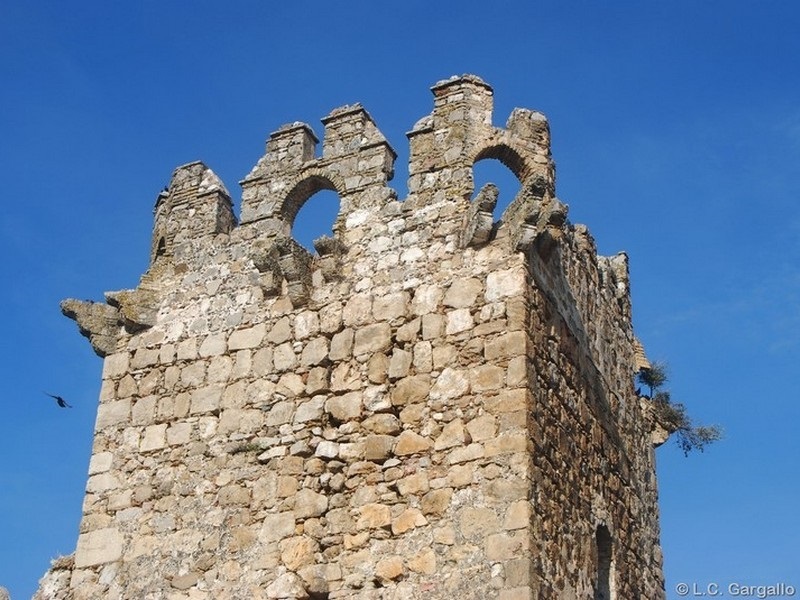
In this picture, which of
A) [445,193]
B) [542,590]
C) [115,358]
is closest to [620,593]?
[542,590]

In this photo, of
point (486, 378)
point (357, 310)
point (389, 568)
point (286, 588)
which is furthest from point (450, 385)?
point (286, 588)

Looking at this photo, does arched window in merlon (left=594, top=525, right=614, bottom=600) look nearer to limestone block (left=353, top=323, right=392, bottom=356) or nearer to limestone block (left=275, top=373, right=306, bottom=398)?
limestone block (left=353, top=323, right=392, bottom=356)

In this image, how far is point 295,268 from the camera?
10609mm

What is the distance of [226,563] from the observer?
32.5 feet

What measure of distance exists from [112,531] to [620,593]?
183 inches

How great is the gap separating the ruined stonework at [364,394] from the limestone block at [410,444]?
18mm

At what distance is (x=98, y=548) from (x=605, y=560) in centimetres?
454

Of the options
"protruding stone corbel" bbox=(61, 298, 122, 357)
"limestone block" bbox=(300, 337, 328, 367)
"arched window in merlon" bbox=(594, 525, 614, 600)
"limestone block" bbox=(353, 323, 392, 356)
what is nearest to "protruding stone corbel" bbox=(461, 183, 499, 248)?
"limestone block" bbox=(353, 323, 392, 356)

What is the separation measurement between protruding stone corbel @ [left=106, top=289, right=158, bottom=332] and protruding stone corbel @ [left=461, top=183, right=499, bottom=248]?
3272mm

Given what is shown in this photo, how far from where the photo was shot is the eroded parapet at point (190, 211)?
461 inches

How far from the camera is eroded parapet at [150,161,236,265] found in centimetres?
1170

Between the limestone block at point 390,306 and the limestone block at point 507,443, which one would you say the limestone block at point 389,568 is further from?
the limestone block at point 390,306

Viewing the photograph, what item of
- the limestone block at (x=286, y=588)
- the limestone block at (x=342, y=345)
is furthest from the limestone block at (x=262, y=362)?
the limestone block at (x=286, y=588)

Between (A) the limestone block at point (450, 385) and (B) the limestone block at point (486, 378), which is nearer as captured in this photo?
(B) the limestone block at point (486, 378)
